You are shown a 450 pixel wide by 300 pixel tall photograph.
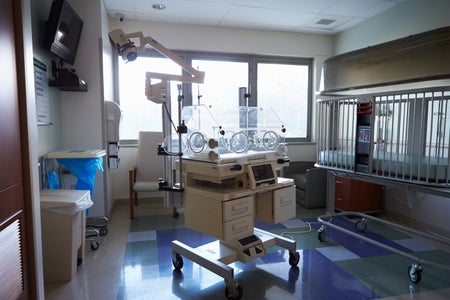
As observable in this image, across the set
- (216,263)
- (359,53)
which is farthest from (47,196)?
(359,53)

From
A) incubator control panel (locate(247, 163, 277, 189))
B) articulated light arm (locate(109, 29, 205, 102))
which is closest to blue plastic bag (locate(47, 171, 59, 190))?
articulated light arm (locate(109, 29, 205, 102))

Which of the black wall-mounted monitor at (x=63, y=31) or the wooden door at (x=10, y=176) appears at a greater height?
the black wall-mounted monitor at (x=63, y=31)

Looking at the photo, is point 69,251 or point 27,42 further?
point 69,251

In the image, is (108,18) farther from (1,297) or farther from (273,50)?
(1,297)

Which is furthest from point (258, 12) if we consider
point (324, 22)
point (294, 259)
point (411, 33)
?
point (294, 259)

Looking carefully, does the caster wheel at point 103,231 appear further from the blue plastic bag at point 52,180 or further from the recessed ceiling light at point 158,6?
the recessed ceiling light at point 158,6

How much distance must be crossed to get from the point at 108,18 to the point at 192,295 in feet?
11.7

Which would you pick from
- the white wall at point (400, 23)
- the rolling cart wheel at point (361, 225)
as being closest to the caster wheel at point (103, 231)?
the rolling cart wheel at point (361, 225)

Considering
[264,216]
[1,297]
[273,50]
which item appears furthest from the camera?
[273,50]

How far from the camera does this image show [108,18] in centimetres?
388

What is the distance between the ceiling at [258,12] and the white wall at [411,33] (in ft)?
0.43

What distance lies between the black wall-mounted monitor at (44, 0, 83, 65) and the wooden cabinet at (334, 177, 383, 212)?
351 centimetres

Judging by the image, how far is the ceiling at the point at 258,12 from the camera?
11.4ft

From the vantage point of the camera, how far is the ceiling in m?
3.46
